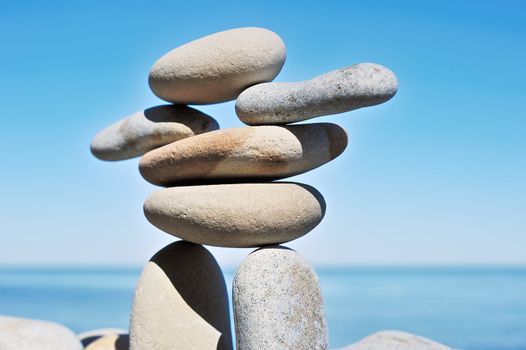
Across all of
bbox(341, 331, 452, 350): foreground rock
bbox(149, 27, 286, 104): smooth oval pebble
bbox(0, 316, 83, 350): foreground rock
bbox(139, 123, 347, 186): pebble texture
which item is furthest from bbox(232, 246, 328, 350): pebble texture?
bbox(341, 331, 452, 350): foreground rock

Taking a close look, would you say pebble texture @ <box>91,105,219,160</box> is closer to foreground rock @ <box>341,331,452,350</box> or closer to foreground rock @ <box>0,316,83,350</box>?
foreground rock @ <box>0,316,83,350</box>

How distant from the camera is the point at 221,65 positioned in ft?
17.1

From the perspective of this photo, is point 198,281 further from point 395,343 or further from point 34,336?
point 395,343

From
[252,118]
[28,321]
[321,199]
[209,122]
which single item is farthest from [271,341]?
[28,321]

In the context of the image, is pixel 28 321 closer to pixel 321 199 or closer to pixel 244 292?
pixel 244 292

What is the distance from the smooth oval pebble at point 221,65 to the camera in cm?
517

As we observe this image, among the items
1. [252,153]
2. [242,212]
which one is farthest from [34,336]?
[252,153]

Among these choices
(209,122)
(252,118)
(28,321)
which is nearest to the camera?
(252,118)

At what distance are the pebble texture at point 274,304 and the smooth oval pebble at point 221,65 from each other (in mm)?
1337

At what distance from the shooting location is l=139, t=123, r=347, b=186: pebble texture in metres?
4.82

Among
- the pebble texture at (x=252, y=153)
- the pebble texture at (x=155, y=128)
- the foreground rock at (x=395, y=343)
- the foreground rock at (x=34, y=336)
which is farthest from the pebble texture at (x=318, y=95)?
the foreground rock at (x=395, y=343)

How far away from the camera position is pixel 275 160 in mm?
4832

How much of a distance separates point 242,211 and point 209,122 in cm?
129

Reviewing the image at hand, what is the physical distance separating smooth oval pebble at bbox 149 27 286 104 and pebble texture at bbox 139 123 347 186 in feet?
1.70
